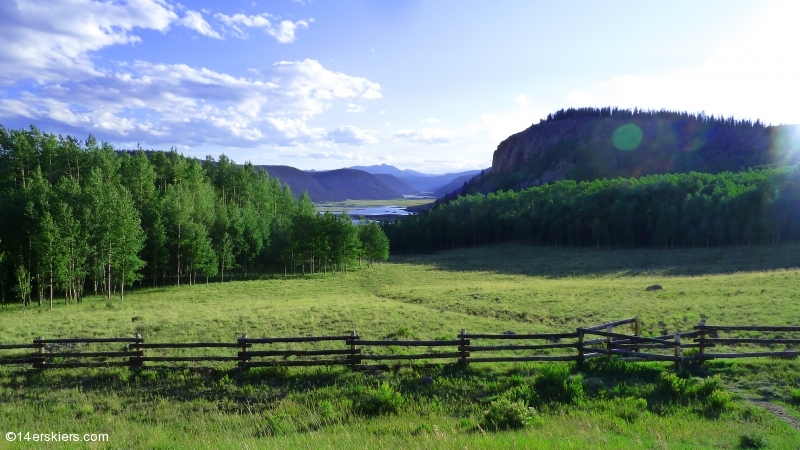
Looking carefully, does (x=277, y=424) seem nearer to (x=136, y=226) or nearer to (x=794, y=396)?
(x=794, y=396)

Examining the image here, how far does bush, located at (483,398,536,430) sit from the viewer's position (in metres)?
9.99

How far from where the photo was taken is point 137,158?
208ft

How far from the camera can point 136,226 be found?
159ft

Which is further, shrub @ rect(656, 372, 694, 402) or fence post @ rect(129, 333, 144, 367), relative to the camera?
fence post @ rect(129, 333, 144, 367)

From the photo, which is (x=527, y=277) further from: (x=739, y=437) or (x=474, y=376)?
(x=739, y=437)

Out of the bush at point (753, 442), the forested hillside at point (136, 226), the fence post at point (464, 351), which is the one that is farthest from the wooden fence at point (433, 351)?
the forested hillside at point (136, 226)

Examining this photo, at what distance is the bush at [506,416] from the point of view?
9.99 meters

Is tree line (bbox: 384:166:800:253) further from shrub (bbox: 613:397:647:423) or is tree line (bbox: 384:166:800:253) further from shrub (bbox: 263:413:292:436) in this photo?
shrub (bbox: 263:413:292:436)

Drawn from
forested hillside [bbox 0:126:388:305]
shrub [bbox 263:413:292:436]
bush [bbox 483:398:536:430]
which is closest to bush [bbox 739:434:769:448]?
bush [bbox 483:398:536:430]

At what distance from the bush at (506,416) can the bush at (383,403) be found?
98.4 inches

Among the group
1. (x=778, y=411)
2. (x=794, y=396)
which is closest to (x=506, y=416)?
(x=778, y=411)

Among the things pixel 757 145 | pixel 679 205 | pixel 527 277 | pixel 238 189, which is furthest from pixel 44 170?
pixel 757 145

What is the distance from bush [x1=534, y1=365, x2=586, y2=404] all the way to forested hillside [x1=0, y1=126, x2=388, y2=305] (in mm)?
43474

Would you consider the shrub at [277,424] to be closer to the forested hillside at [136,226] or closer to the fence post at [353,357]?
the fence post at [353,357]
